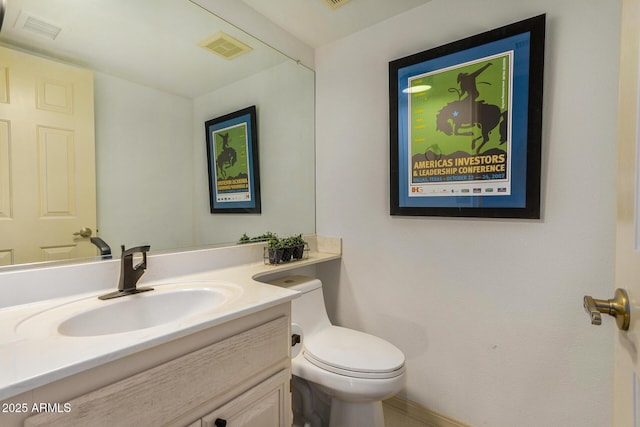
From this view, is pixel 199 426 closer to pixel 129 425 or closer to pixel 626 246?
pixel 129 425

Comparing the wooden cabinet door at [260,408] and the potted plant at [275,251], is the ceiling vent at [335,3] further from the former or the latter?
the wooden cabinet door at [260,408]

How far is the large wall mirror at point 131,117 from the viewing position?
970mm

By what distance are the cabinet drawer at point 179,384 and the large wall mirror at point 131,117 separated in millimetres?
671

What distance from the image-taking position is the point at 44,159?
1.00m

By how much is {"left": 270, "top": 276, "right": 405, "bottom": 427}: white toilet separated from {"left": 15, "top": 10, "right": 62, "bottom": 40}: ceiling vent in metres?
1.35

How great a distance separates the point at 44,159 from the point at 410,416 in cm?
200

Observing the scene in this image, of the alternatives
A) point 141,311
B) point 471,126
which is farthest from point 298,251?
point 471,126

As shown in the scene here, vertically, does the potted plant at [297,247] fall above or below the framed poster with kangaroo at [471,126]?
below

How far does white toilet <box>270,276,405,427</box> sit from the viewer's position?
3.91 feet

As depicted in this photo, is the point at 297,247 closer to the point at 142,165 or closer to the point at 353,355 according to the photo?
the point at 353,355

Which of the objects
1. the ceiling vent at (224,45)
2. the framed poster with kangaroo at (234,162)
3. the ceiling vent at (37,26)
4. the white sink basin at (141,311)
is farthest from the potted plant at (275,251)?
the ceiling vent at (37,26)

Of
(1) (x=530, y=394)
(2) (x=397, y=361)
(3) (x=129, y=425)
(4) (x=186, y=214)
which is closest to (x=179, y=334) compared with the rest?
(3) (x=129, y=425)

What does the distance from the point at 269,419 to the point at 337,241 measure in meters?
1.10

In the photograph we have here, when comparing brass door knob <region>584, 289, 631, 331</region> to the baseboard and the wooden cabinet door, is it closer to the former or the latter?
the wooden cabinet door
